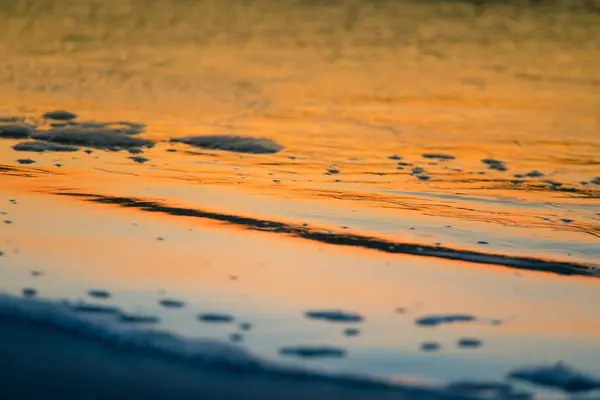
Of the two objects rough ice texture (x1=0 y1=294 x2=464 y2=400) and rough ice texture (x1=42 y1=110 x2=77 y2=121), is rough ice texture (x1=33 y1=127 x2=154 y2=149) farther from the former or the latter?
rough ice texture (x1=0 y1=294 x2=464 y2=400)

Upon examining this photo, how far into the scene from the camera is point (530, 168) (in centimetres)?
562

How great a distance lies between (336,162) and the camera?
18.6ft

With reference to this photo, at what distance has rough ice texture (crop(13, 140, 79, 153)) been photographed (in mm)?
5781

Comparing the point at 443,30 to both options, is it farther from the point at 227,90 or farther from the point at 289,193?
the point at 289,193

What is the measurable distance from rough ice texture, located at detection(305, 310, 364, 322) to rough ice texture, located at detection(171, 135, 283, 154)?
2.99 metres

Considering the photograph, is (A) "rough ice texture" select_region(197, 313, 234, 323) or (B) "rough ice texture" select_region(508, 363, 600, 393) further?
(A) "rough ice texture" select_region(197, 313, 234, 323)

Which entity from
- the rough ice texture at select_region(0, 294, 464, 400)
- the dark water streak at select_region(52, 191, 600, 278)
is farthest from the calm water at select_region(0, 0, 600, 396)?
the rough ice texture at select_region(0, 294, 464, 400)

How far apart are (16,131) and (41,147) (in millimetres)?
446

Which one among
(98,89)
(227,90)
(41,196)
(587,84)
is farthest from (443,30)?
(41,196)

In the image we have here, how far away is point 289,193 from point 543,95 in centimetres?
335

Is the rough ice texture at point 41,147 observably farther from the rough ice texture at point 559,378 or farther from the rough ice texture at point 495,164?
the rough ice texture at point 559,378

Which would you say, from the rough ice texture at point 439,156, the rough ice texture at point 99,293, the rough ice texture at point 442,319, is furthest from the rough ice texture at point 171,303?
the rough ice texture at point 439,156

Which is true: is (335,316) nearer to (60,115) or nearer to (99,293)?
(99,293)

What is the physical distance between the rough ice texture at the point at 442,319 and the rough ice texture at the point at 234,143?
3029 millimetres
